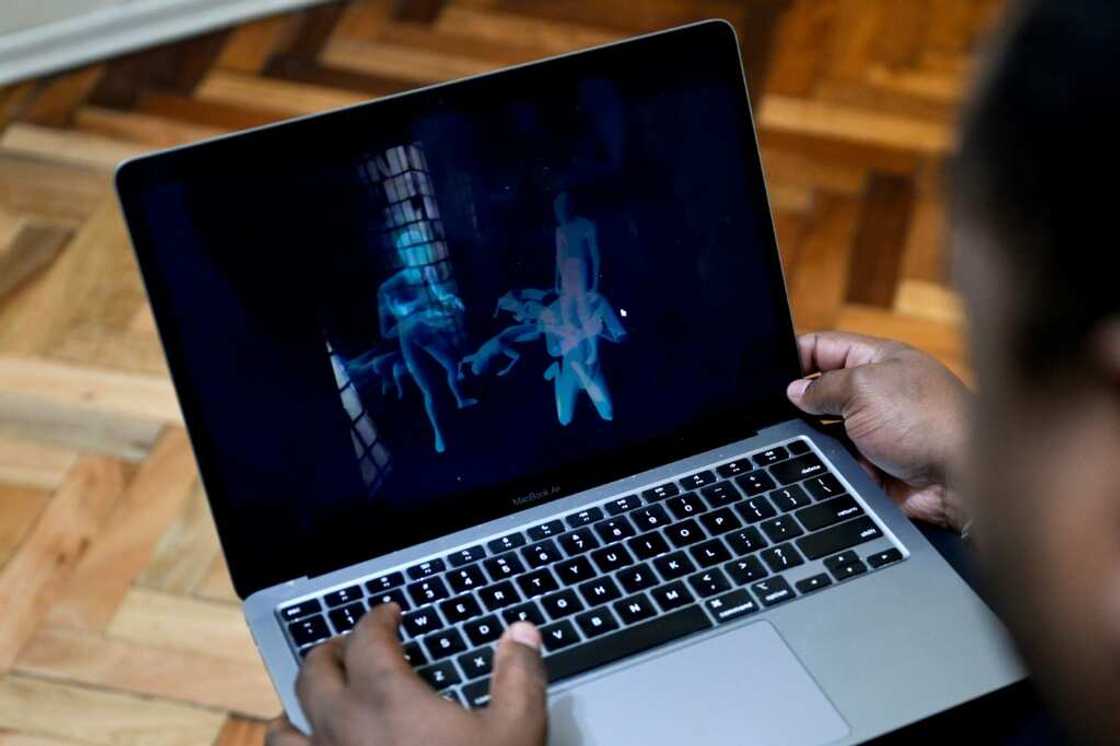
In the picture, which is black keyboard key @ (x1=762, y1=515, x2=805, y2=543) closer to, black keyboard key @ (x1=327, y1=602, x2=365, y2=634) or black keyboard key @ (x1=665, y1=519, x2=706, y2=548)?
black keyboard key @ (x1=665, y1=519, x2=706, y2=548)

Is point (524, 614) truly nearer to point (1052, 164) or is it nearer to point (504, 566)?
point (504, 566)

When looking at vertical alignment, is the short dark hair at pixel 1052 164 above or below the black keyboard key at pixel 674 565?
above

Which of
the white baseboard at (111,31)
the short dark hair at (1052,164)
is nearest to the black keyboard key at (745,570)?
the short dark hair at (1052,164)

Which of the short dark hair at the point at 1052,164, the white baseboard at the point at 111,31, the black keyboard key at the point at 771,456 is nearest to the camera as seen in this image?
the short dark hair at the point at 1052,164

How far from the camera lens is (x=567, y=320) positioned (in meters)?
0.82

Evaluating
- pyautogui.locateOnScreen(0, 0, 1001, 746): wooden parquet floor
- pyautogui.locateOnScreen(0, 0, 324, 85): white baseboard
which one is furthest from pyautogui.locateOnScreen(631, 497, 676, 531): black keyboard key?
pyautogui.locateOnScreen(0, 0, 324, 85): white baseboard

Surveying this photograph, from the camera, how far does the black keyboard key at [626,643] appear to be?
0.74 meters

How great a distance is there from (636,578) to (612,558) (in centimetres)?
2

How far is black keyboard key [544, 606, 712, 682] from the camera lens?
2.43 feet

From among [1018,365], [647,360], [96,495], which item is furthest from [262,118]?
[1018,365]

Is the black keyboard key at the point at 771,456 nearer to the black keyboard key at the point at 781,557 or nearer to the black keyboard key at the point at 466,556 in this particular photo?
the black keyboard key at the point at 781,557

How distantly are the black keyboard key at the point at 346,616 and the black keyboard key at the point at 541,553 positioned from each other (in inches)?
3.8

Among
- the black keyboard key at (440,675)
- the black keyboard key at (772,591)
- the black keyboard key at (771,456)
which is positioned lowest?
the black keyboard key at (440,675)

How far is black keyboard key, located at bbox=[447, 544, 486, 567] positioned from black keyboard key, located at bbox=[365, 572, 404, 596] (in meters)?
0.03
